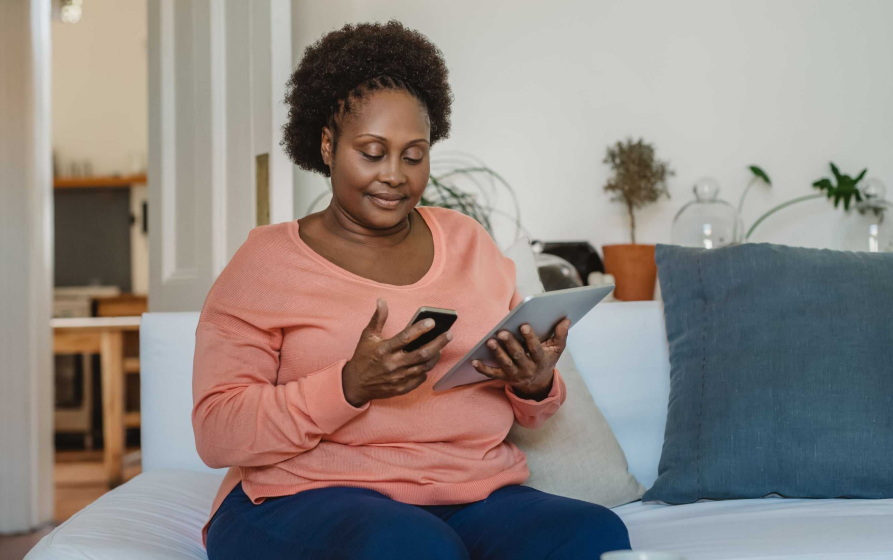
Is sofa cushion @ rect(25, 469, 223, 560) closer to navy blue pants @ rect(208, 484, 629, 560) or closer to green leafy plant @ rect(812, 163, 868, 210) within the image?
navy blue pants @ rect(208, 484, 629, 560)

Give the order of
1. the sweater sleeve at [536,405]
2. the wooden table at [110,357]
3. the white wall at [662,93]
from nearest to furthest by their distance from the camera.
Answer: the sweater sleeve at [536,405], the white wall at [662,93], the wooden table at [110,357]

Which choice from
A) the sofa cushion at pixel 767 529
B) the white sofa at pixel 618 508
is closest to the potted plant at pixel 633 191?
the white sofa at pixel 618 508

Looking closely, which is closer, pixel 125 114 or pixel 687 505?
pixel 687 505

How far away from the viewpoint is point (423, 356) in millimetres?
1031

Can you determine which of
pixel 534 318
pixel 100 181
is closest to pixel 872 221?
pixel 534 318

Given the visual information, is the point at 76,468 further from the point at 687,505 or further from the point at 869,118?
the point at 869,118

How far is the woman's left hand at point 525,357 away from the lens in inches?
43.2

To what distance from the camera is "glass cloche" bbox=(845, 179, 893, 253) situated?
2.54 metres

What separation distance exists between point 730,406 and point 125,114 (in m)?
5.23

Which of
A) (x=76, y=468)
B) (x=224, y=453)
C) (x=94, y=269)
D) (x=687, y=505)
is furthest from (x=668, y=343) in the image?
(x=94, y=269)

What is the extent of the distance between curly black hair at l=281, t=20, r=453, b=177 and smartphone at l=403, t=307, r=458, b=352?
0.42m

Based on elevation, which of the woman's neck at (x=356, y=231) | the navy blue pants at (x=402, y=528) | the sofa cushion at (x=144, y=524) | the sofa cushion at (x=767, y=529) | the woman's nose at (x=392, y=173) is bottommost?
the sofa cushion at (x=767, y=529)

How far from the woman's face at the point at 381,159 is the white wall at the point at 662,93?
165 centimetres

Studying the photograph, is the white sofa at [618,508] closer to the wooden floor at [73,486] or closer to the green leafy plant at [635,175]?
the green leafy plant at [635,175]
